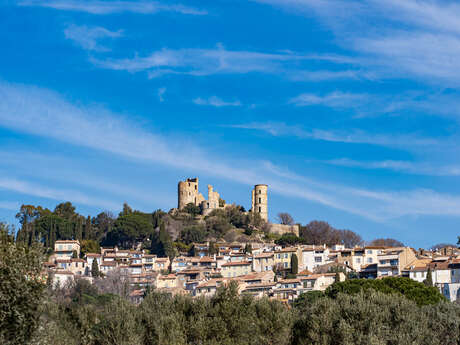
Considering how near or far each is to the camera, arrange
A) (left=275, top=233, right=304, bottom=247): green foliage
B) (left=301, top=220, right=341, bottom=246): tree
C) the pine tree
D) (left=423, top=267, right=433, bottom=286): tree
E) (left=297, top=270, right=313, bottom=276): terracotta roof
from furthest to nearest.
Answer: (left=301, top=220, right=341, bottom=246): tree
(left=275, top=233, right=304, bottom=247): green foliage
the pine tree
(left=297, top=270, right=313, bottom=276): terracotta roof
(left=423, top=267, right=433, bottom=286): tree

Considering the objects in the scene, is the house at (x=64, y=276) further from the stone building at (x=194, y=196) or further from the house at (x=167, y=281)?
the stone building at (x=194, y=196)

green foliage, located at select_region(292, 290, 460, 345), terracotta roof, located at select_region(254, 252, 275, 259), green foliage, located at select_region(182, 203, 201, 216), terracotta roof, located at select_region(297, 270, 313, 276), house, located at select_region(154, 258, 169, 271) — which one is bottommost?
green foliage, located at select_region(292, 290, 460, 345)

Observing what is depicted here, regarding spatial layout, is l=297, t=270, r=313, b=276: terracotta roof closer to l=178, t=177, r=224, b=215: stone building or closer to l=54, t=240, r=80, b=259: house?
l=54, t=240, r=80, b=259: house

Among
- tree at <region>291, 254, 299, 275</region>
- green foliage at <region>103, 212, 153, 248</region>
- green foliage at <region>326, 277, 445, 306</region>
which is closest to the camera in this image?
green foliage at <region>326, 277, 445, 306</region>

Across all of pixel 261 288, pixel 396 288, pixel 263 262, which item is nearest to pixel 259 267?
pixel 263 262

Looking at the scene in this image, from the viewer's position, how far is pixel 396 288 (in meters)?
64.2

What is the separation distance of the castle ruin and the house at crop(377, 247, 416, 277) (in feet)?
150

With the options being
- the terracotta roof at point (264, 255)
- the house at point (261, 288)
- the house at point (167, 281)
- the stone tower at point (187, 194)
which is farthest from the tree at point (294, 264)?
the stone tower at point (187, 194)

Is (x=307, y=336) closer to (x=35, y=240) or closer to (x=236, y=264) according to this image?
(x=35, y=240)

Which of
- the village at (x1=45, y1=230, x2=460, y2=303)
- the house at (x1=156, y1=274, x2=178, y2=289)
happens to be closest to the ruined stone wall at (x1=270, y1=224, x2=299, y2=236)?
the village at (x1=45, y1=230, x2=460, y2=303)

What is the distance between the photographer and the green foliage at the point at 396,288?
61125mm

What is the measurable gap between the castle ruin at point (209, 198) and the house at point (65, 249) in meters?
33.6

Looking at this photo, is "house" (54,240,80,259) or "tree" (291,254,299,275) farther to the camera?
"house" (54,240,80,259)

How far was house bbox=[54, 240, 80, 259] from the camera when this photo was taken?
103562 millimetres
